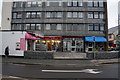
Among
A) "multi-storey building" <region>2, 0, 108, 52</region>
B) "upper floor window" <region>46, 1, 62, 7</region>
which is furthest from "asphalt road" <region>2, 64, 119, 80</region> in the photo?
"upper floor window" <region>46, 1, 62, 7</region>

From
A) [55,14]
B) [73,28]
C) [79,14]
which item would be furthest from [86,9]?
[55,14]

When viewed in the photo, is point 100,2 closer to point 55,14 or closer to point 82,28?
point 82,28

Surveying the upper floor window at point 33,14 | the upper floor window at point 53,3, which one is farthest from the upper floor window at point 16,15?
the upper floor window at point 53,3

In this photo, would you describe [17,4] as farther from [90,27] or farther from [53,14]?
[90,27]

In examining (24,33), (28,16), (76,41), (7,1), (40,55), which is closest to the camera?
(40,55)

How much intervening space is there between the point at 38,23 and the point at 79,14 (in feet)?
35.4

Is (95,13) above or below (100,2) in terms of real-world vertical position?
below

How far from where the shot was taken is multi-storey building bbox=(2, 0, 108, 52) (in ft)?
88.0

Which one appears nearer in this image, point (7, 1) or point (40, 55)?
point (40, 55)

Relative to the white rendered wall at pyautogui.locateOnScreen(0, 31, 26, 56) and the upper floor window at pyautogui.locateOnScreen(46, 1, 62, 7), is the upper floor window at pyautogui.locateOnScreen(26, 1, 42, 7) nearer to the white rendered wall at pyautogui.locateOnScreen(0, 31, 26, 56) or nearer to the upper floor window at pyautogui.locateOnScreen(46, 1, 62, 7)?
the upper floor window at pyautogui.locateOnScreen(46, 1, 62, 7)

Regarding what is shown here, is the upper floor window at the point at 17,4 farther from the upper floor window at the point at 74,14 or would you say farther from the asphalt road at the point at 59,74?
the asphalt road at the point at 59,74

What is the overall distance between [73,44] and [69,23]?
541 cm

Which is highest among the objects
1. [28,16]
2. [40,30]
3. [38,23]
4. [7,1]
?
A: [7,1]

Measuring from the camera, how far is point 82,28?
89.2ft
